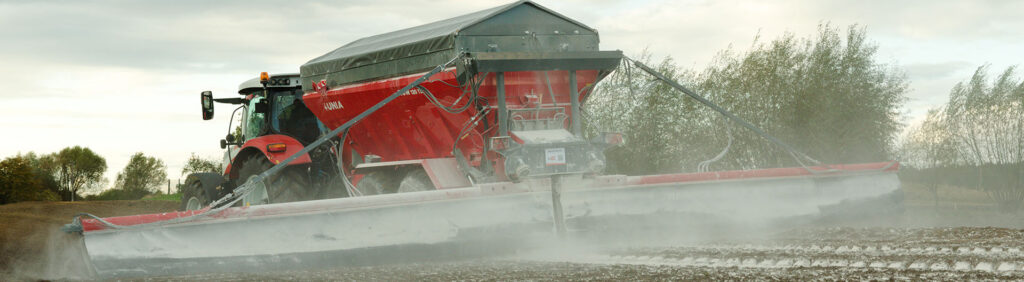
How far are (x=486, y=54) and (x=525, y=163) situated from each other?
41.5 inches

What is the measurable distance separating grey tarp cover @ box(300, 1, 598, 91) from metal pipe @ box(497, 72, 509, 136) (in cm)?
37

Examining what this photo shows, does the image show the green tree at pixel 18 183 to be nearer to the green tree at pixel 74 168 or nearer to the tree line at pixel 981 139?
the green tree at pixel 74 168

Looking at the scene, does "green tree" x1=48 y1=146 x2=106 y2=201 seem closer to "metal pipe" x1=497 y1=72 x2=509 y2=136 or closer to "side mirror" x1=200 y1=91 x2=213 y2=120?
"side mirror" x1=200 y1=91 x2=213 y2=120

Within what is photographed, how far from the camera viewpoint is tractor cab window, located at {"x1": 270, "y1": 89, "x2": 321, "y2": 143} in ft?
35.2

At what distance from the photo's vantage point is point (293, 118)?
425 inches

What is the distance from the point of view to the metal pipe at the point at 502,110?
806 centimetres

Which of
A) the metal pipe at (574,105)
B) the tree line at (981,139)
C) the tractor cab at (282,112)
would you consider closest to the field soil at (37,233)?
the tractor cab at (282,112)

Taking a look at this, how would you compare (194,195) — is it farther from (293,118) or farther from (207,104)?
(293,118)

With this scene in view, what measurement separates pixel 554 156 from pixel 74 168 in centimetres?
2665

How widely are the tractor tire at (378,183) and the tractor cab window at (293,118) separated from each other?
1.40 metres

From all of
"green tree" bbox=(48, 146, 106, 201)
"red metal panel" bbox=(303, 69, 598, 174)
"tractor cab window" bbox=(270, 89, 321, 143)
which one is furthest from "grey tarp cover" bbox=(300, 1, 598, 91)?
"green tree" bbox=(48, 146, 106, 201)

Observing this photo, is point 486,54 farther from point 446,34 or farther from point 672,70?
point 672,70

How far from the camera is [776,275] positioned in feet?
18.5

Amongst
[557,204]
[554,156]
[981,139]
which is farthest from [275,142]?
[981,139]
